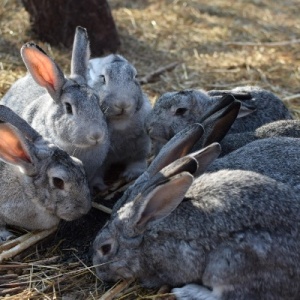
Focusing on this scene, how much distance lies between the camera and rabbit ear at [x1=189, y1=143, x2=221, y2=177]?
14.1 ft

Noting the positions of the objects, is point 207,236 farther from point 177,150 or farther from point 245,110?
point 245,110

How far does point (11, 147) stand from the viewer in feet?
15.3

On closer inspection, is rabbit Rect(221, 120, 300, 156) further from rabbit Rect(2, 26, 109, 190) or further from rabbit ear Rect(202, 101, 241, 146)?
rabbit Rect(2, 26, 109, 190)

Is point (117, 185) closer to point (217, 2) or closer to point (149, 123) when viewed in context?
point (149, 123)

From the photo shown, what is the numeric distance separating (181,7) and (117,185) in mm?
5449

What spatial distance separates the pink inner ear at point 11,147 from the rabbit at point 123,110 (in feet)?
3.16

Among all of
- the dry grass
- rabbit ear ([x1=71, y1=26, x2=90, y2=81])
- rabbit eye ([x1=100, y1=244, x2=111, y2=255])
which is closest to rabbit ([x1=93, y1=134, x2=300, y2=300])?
rabbit eye ([x1=100, y1=244, x2=111, y2=255])

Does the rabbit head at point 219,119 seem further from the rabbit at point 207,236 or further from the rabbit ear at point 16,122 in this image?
the rabbit ear at point 16,122

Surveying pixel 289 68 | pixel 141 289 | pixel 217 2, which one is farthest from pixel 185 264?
pixel 217 2

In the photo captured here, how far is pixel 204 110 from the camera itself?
573 centimetres

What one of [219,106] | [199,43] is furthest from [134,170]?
[199,43]

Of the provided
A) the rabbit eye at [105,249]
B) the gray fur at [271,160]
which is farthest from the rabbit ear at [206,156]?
the rabbit eye at [105,249]

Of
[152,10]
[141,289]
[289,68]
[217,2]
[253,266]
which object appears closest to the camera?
[253,266]

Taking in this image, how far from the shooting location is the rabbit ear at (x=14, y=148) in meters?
4.61
